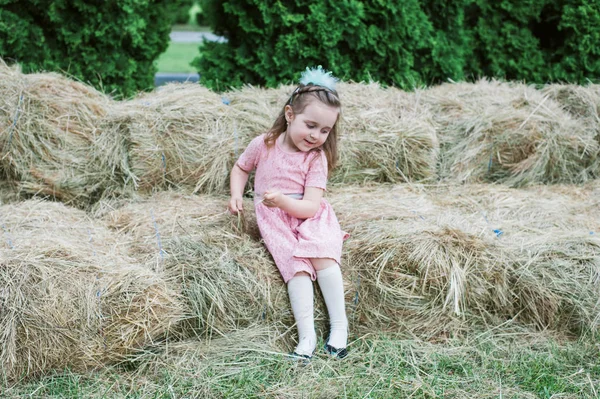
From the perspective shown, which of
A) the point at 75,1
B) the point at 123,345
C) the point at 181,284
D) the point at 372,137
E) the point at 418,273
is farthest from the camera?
the point at 75,1

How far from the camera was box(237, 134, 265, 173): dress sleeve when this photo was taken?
3.83 meters

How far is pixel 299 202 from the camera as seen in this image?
3467 millimetres

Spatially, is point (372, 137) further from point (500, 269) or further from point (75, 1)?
point (75, 1)

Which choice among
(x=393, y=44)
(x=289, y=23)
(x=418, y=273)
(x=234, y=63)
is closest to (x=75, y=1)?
(x=234, y=63)

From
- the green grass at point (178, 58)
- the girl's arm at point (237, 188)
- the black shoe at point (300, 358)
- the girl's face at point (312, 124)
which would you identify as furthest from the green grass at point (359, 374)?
the green grass at point (178, 58)

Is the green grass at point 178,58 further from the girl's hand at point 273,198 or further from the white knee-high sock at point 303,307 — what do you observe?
the white knee-high sock at point 303,307

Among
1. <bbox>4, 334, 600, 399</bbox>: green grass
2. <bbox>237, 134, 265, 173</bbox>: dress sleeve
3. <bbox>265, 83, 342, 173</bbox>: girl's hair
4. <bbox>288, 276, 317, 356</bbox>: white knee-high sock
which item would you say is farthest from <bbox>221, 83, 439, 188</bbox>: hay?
<bbox>4, 334, 600, 399</bbox>: green grass

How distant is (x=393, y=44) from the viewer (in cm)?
595

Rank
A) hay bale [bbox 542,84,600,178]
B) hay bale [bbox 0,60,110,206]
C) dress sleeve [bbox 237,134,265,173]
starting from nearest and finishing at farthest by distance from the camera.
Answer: dress sleeve [bbox 237,134,265,173]
hay bale [bbox 0,60,110,206]
hay bale [bbox 542,84,600,178]

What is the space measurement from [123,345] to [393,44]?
Answer: 396cm

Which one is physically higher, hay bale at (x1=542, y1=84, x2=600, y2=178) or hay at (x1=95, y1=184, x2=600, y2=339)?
hay bale at (x1=542, y1=84, x2=600, y2=178)

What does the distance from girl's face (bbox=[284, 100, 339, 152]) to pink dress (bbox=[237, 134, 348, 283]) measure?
0.37 ft

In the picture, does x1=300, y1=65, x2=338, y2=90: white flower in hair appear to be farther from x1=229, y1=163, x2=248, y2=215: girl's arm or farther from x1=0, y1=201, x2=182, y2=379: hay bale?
x1=0, y1=201, x2=182, y2=379: hay bale

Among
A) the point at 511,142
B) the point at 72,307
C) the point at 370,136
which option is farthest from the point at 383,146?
the point at 72,307
